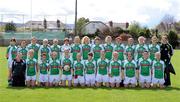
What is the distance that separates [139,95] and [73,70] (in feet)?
9.89

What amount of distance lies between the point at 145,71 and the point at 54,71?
3.11m

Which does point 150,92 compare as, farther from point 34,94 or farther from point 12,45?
point 12,45

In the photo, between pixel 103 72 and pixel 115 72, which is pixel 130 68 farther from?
pixel 103 72

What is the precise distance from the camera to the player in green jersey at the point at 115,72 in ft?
46.7

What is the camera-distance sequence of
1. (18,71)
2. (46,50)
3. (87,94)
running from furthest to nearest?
(46,50), (18,71), (87,94)

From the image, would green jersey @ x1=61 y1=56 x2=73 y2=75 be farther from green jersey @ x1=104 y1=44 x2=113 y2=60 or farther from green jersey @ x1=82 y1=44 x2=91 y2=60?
green jersey @ x1=104 y1=44 x2=113 y2=60

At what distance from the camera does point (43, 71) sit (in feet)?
46.6

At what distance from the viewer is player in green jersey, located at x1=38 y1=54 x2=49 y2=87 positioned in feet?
46.5

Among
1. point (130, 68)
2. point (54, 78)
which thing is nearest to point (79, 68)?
point (54, 78)

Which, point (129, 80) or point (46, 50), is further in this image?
point (46, 50)

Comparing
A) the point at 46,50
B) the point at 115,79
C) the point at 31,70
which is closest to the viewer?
the point at 31,70

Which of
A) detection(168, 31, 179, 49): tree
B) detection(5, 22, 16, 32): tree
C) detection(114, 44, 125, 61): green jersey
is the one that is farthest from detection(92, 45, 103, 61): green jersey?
detection(5, 22, 16, 32): tree

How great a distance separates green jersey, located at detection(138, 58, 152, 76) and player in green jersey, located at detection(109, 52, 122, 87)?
718 mm

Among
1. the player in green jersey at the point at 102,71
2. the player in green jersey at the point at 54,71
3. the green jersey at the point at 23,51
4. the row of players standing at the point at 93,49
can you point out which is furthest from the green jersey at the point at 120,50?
the green jersey at the point at 23,51
